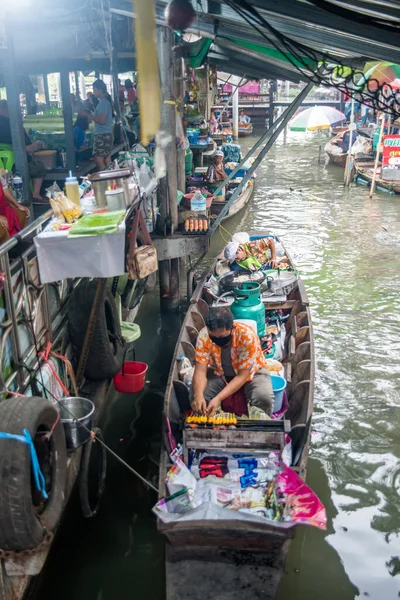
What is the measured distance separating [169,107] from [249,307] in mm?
3325

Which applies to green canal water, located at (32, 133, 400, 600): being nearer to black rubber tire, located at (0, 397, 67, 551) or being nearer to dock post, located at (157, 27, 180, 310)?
black rubber tire, located at (0, 397, 67, 551)

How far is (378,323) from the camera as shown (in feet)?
32.1

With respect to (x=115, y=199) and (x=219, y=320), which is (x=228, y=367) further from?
(x=115, y=199)

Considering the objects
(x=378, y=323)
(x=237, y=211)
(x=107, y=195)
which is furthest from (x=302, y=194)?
(x=107, y=195)

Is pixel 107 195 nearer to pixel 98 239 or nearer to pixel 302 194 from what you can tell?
pixel 98 239

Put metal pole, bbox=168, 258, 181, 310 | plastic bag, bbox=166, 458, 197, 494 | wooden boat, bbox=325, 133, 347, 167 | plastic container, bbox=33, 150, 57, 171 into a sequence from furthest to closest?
wooden boat, bbox=325, 133, 347, 167
plastic container, bbox=33, 150, 57, 171
metal pole, bbox=168, 258, 181, 310
plastic bag, bbox=166, 458, 197, 494

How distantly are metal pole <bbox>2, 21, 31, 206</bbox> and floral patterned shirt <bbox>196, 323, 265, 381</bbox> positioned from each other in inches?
169

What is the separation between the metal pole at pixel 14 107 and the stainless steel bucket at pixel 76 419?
13.9 ft

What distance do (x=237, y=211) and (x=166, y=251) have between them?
7691mm

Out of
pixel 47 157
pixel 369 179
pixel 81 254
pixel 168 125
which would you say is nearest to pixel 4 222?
pixel 81 254

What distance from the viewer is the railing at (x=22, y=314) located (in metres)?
4.46

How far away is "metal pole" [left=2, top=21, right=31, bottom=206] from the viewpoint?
24.5ft

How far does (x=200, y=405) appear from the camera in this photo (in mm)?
5211

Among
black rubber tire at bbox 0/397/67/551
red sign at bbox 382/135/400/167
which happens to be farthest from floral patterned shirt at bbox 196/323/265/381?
red sign at bbox 382/135/400/167
